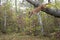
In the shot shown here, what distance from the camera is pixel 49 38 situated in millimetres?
14484

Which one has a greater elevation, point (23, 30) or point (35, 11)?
point (35, 11)

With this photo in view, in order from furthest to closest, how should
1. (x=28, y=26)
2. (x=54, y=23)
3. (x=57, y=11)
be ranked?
1. (x=28, y=26)
2. (x=54, y=23)
3. (x=57, y=11)

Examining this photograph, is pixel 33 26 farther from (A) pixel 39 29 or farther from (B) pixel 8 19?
(B) pixel 8 19

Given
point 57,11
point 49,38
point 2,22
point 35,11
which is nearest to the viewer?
point 35,11

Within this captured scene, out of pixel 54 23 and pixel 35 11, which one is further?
pixel 54 23

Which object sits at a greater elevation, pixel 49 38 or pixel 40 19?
pixel 40 19

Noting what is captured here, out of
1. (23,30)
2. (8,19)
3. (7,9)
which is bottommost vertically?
(23,30)

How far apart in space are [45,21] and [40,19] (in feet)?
1.73

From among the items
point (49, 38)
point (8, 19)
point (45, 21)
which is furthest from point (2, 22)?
point (49, 38)

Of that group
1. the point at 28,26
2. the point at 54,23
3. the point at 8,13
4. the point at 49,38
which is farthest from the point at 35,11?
the point at 8,13

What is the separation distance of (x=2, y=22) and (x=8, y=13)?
1261 millimetres

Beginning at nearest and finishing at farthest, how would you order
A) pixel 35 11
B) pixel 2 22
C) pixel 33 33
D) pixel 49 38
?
pixel 35 11 < pixel 49 38 < pixel 33 33 < pixel 2 22

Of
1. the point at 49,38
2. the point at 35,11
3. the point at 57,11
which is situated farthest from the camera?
the point at 49,38

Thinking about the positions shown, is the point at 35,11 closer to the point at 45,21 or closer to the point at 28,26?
the point at 45,21
